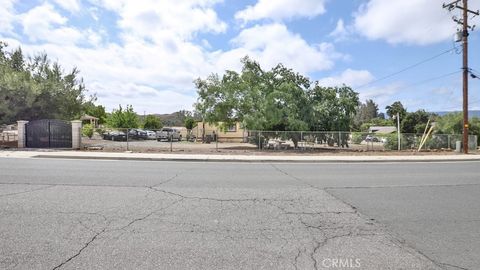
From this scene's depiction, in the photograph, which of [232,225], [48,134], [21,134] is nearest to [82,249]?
[232,225]

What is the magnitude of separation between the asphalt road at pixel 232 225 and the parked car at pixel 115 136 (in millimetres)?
31402

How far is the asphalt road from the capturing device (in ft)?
15.9

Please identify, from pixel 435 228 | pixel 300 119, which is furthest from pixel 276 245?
pixel 300 119

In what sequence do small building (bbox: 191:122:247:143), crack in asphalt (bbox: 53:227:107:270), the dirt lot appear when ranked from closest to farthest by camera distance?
crack in asphalt (bbox: 53:227:107:270) → the dirt lot → small building (bbox: 191:122:247:143)

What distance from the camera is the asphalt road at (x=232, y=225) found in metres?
4.85

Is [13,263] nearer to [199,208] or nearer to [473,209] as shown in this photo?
[199,208]

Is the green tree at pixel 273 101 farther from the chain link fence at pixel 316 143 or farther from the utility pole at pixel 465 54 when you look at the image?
the utility pole at pixel 465 54

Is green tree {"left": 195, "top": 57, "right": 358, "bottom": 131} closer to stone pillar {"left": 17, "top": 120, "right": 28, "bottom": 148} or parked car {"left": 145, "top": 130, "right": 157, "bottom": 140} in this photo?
stone pillar {"left": 17, "top": 120, "right": 28, "bottom": 148}

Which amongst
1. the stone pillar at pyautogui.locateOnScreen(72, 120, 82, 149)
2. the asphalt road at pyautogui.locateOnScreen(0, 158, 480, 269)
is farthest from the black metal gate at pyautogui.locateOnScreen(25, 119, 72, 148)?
the asphalt road at pyautogui.locateOnScreen(0, 158, 480, 269)

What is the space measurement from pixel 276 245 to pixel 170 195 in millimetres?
4039

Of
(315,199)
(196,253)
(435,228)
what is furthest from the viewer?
(315,199)

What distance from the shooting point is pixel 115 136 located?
4266 cm

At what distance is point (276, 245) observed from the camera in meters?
5.42

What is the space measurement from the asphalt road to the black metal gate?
16.5 meters
